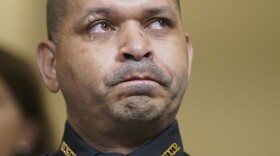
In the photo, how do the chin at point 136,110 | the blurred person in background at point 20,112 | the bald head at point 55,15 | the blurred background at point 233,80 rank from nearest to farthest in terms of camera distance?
the chin at point 136,110
the bald head at point 55,15
the blurred person in background at point 20,112
the blurred background at point 233,80

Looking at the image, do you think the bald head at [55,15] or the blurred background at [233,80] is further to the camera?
the blurred background at [233,80]

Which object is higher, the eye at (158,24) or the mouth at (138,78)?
the eye at (158,24)

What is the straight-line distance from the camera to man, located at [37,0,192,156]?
0.89 m

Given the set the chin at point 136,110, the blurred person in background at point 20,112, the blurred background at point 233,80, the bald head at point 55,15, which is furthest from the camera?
the blurred background at point 233,80

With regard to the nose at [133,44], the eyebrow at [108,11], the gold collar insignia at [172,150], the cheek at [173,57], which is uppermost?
the eyebrow at [108,11]

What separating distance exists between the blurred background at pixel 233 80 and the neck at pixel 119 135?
529 millimetres

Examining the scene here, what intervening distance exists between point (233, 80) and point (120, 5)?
0.64 m

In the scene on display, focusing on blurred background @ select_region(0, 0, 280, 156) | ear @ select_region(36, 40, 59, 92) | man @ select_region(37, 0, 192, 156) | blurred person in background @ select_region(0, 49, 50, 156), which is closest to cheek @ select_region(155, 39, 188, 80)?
man @ select_region(37, 0, 192, 156)

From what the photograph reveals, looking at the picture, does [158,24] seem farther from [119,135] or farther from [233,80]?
[233,80]

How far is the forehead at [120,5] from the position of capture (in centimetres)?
93

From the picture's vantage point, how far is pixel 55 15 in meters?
1.02

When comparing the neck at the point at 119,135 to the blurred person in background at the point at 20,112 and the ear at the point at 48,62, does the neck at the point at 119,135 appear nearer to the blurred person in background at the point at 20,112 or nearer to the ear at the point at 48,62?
the ear at the point at 48,62

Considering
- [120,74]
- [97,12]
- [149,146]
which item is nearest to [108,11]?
[97,12]

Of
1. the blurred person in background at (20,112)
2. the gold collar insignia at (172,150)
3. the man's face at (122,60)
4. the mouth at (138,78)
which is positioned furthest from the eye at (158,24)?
the blurred person in background at (20,112)
